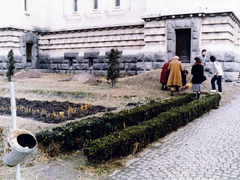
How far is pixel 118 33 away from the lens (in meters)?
22.7

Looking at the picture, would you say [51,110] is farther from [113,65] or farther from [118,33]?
[118,33]

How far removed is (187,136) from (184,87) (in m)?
7.54

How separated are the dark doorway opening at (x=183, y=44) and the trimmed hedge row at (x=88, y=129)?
11681 mm

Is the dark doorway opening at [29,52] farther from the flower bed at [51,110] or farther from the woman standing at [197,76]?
the woman standing at [197,76]

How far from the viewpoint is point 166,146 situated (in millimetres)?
6094

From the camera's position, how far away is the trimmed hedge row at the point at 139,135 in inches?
191

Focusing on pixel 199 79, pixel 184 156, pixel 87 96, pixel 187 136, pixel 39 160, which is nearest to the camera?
pixel 39 160

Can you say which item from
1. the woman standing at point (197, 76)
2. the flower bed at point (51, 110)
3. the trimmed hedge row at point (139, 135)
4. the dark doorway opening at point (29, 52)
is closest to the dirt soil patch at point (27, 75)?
the dark doorway opening at point (29, 52)

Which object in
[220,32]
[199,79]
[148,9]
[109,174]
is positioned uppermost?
[148,9]

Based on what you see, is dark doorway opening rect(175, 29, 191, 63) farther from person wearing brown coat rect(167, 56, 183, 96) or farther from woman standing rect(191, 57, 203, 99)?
woman standing rect(191, 57, 203, 99)

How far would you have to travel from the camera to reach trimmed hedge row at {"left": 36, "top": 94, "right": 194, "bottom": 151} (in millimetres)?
5227

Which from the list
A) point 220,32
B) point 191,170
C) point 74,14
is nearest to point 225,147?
point 191,170

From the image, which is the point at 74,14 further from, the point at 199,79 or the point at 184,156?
the point at 184,156

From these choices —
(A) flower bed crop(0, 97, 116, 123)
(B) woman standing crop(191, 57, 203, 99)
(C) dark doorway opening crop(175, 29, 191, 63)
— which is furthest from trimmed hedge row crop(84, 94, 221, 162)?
(C) dark doorway opening crop(175, 29, 191, 63)
